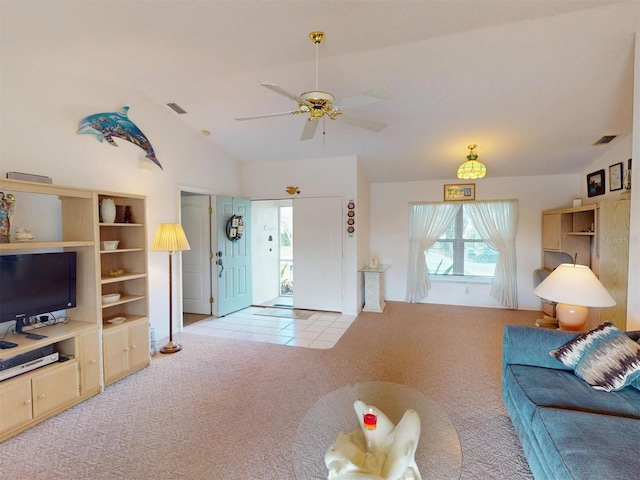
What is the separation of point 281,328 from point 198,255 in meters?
1.82

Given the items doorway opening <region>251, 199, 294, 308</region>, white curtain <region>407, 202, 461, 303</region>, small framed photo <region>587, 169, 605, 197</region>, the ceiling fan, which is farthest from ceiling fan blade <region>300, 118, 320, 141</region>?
small framed photo <region>587, 169, 605, 197</region>

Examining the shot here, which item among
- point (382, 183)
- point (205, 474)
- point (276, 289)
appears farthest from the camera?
point (276, 289)

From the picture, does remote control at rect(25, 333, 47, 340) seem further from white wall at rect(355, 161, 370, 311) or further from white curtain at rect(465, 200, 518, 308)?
white curtain at rect(465, 200, 518, 308)

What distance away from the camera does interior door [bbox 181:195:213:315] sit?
5039 mm

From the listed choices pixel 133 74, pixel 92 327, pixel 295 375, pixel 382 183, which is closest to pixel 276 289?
pixel 382 183

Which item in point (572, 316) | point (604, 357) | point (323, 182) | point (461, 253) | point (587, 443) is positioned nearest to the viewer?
point (587, 443)

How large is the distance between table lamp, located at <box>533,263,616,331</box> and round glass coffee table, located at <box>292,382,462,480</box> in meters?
1.33

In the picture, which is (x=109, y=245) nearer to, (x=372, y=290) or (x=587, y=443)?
(x=587, y=443)

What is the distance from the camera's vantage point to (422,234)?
6012mm

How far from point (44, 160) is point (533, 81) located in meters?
4.57

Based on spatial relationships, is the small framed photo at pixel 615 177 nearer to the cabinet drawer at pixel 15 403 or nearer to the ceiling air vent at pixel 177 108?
the ceiling air vent at pixel 177 108

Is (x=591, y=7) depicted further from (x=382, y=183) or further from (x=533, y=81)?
(x=382, y=183)

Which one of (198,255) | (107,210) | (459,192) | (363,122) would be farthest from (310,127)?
(459,192)

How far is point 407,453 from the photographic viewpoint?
4.24 ft
